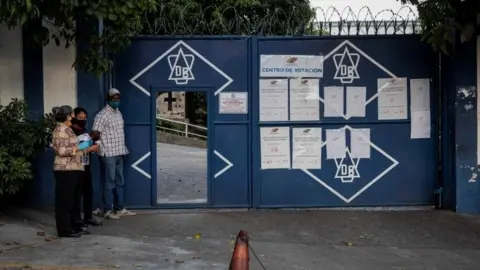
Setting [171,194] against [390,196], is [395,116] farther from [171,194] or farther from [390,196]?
[171,194]

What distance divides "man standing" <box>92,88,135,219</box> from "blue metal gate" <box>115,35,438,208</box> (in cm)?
36

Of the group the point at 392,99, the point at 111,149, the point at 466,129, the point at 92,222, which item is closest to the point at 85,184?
the point at 92,222

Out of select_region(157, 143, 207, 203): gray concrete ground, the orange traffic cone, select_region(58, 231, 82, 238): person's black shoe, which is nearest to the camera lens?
the orange traffic cone

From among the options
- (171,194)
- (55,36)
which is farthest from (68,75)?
(171,194)

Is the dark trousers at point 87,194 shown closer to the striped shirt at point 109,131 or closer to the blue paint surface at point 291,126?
A: the striped shirt at point 109,131

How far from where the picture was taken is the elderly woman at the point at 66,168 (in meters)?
7.59

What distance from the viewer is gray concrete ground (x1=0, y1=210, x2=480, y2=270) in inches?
270

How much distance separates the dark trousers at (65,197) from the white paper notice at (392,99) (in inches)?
175

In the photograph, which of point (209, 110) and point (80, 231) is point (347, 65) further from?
point (80, 231)

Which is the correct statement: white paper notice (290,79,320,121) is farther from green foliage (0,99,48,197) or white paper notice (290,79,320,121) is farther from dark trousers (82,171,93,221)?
green foliage (0,99,48,197)

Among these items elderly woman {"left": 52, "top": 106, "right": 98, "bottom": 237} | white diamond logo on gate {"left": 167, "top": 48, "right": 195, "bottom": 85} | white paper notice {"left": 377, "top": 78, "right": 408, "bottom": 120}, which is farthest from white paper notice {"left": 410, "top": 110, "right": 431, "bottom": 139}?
elderly woman {"left": 52, "top": 106, "right": 98, "bottom": 237}

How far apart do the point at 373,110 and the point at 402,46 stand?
1028mm

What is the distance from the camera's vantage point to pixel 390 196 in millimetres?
9531

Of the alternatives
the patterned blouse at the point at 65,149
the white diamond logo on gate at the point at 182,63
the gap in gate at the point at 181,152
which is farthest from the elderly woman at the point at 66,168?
the gap in gate at the point at 181,152
